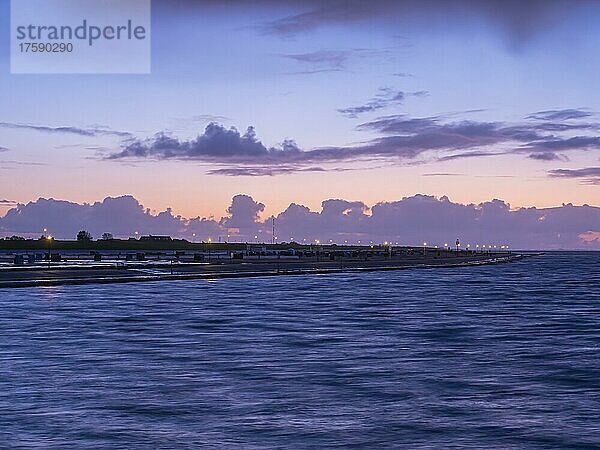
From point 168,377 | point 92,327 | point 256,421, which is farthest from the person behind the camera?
point 92,327

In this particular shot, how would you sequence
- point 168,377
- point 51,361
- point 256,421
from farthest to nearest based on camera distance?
1. point 51,361
2. point 168,377
3. point 256,421

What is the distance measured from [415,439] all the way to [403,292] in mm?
51101

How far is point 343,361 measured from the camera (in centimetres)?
2495

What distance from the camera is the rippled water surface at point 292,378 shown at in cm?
1523

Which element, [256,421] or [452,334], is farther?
[452,334]

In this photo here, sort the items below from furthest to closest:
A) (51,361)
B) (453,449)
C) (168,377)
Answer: (51,361)
(168,377)
(453,449)

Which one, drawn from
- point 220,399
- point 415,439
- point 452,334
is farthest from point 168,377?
point 452,334

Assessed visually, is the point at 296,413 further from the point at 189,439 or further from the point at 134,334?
the point at 134,334

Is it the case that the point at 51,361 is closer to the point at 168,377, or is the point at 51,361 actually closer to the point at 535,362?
the point at 168,377

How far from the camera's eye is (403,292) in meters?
65.4

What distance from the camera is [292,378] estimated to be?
2158cm

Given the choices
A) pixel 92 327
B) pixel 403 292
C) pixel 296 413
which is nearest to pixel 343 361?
pixel 296 413

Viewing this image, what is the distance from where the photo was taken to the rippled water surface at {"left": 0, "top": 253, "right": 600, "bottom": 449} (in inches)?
599

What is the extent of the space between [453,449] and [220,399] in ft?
21.5
